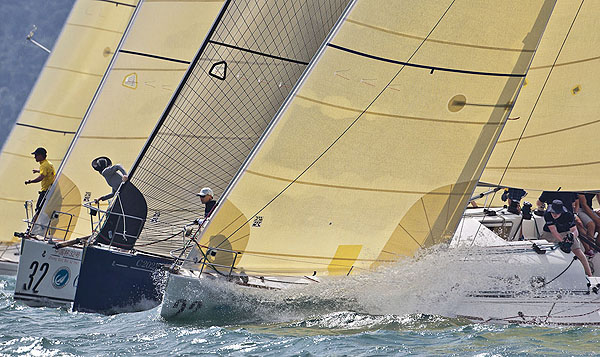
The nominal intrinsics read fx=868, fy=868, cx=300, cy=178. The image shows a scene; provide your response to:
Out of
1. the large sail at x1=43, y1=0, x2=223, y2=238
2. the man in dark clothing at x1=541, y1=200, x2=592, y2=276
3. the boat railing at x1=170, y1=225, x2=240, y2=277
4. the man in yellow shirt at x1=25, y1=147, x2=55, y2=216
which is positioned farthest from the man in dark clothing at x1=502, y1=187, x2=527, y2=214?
the man in yellow shirt at x1=25, y1=147, x2=55, y2=216

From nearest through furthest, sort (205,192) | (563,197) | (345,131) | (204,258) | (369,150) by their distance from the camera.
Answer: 1. (204,258)
2. (345,131)
3. (369,150)
4. (205,192)
5. (563,197)

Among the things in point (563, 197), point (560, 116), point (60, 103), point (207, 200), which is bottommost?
point (207, 200)

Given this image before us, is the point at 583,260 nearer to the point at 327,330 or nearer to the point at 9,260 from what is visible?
the point at 327,330

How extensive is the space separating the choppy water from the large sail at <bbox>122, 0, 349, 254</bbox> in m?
1.22

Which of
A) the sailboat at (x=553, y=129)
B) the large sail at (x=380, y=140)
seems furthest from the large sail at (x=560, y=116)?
the large sail at (x=380, y=140)

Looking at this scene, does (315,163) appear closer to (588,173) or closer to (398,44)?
(398,44)

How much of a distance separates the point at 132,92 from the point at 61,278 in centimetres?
289

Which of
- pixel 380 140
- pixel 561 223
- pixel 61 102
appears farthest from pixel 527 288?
pixel 61 102

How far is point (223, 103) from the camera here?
9.12 meters

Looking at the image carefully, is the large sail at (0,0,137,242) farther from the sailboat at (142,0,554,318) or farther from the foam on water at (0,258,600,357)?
the sailboat at (142,0,554,318)

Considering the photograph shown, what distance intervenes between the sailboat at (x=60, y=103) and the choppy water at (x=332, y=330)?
4481 millimetres

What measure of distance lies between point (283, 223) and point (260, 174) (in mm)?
545

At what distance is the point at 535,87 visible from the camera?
1043cm

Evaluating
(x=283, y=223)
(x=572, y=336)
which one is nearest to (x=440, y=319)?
(x=572, y=336)
